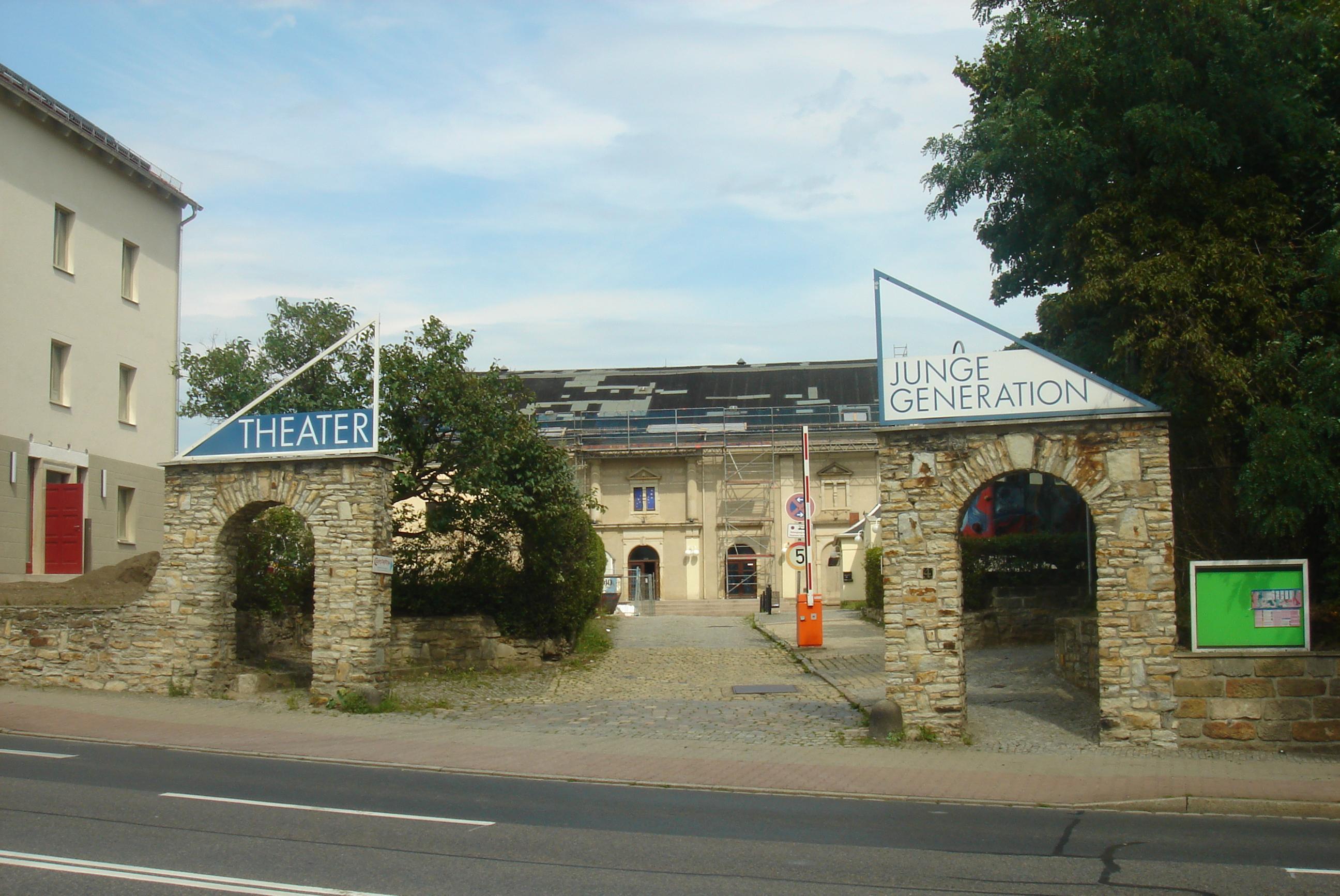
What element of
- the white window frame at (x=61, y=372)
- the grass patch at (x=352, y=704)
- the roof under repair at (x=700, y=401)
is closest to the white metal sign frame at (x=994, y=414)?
the grass patch at (x=352, y=704)

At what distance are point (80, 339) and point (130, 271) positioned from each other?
3003mm

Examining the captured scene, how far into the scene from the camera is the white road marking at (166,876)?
6.42 meters

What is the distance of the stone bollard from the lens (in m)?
13.3

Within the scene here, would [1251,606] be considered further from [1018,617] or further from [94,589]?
[94,589]

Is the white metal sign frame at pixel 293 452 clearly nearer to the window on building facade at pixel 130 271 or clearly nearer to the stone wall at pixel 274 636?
the stone wall at pixel 274 636

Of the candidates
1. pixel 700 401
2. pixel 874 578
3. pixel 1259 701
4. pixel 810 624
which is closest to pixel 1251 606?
pixel 1259 701

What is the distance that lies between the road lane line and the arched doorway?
43411mm

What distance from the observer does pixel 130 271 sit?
29.2 meters

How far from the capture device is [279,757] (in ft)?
40.8

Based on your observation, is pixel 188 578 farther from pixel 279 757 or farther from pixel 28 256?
pixel 28 256

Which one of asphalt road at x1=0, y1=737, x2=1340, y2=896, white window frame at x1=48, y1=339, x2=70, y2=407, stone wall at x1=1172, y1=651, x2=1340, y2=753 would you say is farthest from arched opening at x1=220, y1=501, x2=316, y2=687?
stone wall at x1=1172, y1=651, x2=1340, y2=753

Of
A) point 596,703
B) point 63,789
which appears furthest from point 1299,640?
point 63,789

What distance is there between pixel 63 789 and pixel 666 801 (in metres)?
4.96

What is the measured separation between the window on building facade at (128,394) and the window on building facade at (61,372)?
7.52 feet
